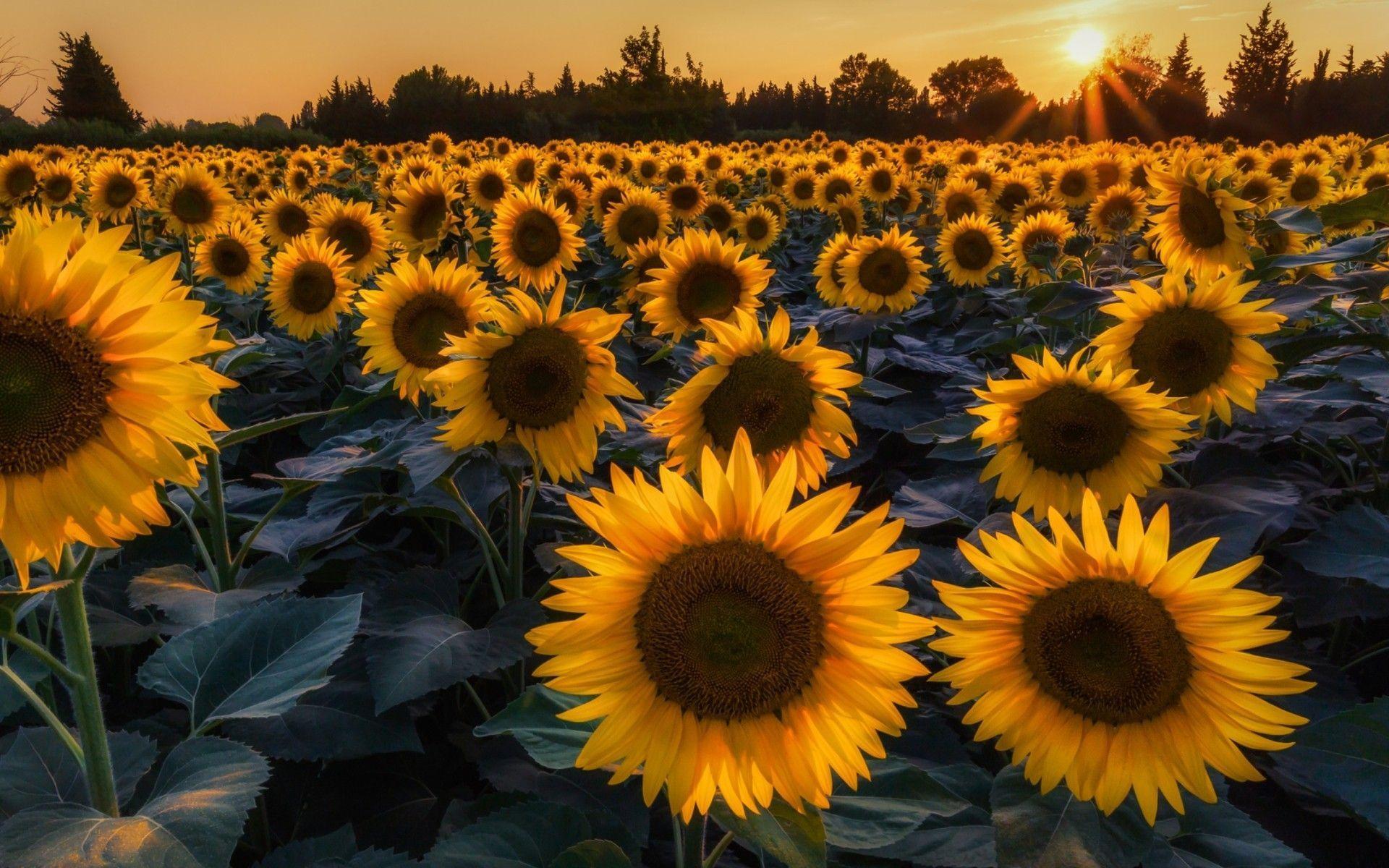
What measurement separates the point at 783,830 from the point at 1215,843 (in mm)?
838

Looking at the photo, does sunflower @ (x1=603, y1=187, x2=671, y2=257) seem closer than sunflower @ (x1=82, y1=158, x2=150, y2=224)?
Yes

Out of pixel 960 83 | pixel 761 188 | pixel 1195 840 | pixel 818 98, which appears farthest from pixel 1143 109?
pixel 1195 840

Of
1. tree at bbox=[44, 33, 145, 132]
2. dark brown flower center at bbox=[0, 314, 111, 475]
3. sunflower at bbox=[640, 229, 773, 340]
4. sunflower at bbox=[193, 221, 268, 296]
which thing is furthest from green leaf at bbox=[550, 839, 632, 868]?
tree at bbox=[44, 33, 145, 132]

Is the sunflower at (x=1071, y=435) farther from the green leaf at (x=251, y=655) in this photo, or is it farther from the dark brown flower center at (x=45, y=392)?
the dark brown flower center at (x=45, y=392)

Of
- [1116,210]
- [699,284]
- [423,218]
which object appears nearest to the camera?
[699,284]

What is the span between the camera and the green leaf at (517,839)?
150cm

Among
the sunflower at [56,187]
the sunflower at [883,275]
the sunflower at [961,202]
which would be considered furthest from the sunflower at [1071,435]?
the sunflower at [56,187]

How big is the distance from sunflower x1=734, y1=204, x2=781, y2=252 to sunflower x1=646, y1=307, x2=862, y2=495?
549 cm

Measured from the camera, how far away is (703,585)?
1.34 metres

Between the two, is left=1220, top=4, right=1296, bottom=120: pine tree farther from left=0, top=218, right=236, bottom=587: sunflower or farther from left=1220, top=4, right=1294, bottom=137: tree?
left=0, top=218, right=236, bottom=587: sunflower

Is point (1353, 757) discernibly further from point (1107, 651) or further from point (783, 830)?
point (783, 830)

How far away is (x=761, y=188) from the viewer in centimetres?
1275

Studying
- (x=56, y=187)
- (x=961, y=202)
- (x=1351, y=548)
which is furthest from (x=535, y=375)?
(x=56, y=187)

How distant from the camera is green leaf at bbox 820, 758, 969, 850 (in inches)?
53.6
